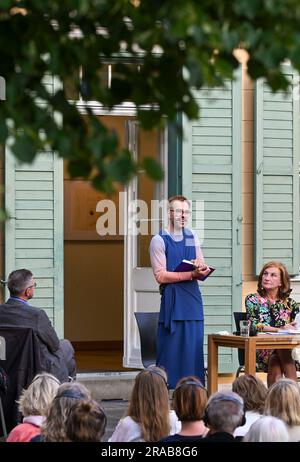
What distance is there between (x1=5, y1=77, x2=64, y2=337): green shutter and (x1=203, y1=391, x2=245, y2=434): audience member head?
472 cm

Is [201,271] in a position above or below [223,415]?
above

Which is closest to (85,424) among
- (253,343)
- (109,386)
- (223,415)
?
(223,415)

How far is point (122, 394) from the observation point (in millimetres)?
10320

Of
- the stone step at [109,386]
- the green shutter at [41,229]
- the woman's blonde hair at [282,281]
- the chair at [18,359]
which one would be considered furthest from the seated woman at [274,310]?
the chair at [18,359]

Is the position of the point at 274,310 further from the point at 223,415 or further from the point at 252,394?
the point at 223,415

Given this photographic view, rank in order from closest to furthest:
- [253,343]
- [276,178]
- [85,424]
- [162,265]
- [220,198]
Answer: [85,424], [253,343], [162,265], [220,198], [276,178]

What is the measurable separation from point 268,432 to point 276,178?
240 inches

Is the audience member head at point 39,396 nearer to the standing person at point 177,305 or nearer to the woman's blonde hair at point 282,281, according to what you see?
the standing person at point 177,305

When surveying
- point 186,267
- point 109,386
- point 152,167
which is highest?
point 152,167

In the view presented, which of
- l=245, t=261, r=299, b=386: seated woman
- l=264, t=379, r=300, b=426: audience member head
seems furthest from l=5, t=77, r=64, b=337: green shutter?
l=264, t=379, r=300, b=426: audience member head

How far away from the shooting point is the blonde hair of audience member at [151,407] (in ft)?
19.1

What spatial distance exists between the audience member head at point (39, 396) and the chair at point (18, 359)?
1471mm

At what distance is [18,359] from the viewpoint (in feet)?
25.1
